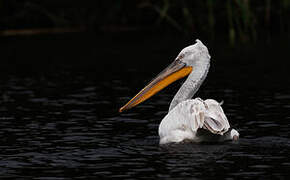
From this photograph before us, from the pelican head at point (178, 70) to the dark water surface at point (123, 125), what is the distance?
1.90 ft

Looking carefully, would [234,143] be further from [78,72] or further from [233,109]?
[78,72]

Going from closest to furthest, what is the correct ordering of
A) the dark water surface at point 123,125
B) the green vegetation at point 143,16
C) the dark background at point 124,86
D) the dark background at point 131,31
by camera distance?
the dark water surface at point 123,125
the dark background at point 124,86
the dark background at point 131,31
the green vegetation at point 143,16

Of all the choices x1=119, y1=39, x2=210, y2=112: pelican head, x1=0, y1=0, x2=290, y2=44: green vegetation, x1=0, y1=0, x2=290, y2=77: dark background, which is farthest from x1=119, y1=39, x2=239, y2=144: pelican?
x1=0, y1=0, x2=290, y2=44: green vegetation

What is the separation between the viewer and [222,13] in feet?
80.2

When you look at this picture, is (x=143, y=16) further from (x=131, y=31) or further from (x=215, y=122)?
(x=215, y=122)

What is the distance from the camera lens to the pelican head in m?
11.1

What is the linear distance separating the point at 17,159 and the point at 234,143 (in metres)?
2.92

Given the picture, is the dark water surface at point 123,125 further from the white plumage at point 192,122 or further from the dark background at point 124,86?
the white plumage at point 192,122

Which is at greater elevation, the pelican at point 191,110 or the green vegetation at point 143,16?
the green vegetation at point 143,16

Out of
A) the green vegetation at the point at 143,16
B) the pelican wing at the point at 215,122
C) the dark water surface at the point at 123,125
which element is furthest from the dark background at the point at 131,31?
the pelican wing at the point at 215,122

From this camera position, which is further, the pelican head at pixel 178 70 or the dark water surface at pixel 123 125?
the pelican head at pixel 178 70

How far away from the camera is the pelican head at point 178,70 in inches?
439

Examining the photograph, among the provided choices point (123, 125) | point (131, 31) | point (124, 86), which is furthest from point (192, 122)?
point (131, 31)

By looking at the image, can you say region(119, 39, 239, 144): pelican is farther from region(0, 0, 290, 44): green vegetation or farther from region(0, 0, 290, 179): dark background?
region(0, 0, 290, 44): green vegetation
